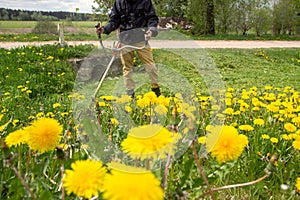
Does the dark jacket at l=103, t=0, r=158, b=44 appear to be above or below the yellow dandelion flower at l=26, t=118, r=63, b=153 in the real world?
above

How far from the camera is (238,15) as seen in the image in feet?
68.4

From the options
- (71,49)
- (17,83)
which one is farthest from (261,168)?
(71,49)

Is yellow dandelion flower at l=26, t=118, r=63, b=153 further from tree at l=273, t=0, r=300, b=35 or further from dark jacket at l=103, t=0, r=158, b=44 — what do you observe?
tree at l=273, t=0, r=300, b=35

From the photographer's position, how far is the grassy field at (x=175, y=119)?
1.00m

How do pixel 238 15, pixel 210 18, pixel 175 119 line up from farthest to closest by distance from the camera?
pixel 238 15 → pixel 210 18 → pixel 175 119

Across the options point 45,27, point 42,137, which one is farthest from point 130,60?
point 45,27

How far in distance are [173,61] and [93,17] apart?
359 inches

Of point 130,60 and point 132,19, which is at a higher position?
point 132,19

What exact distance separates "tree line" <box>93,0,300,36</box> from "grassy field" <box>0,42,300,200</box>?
7981mm

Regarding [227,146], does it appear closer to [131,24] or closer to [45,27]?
[131,24]

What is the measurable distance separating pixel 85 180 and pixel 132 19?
13.5 ft

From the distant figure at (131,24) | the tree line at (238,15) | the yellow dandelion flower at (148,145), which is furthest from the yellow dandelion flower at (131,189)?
the tree line at (238,15)

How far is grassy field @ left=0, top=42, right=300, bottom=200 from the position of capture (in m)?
1.00

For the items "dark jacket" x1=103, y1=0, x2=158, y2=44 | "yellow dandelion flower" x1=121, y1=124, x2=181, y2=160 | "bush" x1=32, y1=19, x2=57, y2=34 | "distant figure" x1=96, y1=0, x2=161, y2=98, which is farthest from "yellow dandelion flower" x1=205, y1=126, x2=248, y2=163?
"bush" x1=32, y1=19, x2=57, y2=34
